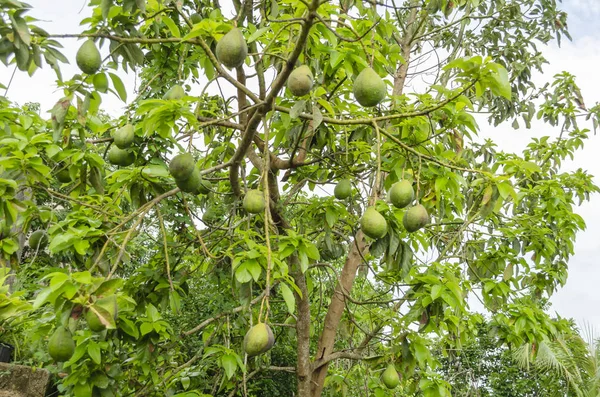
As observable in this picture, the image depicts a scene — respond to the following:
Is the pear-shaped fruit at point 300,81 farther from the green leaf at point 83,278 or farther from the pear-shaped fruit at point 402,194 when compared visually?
the green leaf at point 83,278

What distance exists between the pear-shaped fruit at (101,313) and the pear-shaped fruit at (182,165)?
518 mm

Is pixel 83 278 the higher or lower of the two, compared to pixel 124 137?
lower

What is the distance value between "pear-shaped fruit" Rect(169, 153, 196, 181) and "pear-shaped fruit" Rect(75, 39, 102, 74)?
1.32ft

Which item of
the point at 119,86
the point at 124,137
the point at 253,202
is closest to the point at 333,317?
the point at 253,202

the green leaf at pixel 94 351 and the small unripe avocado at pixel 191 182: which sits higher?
the small unripe avocado at pixel 191 182

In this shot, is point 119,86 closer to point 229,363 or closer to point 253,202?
point 253,202

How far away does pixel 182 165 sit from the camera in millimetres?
1915

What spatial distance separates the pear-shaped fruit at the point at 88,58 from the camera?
1857mm

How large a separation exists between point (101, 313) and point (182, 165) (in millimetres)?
587

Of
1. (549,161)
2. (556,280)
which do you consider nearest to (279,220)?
(556,280)

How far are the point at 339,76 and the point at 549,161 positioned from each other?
8.58 feet

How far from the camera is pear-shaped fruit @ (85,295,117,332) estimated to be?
1.52 metres

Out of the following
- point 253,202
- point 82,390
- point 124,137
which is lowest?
point 82,390

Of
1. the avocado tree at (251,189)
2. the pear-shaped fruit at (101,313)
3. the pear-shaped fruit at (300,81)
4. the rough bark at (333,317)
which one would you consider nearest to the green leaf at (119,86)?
the avocado tree at (251,189)
